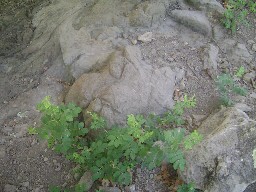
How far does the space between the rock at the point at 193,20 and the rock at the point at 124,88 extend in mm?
923

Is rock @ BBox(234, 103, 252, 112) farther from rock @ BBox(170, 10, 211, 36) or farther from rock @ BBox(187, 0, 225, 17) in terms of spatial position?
rock @ BBox(187, 0, 225, 17)

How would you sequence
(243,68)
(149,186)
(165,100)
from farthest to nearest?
(243,68)
(165,100)
(149,186)

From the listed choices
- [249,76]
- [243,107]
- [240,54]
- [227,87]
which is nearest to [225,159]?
[243,107]

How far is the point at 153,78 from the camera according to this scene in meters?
3.82

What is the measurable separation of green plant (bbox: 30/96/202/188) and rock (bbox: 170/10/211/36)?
1516 mm

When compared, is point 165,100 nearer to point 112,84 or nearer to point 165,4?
point 112,84

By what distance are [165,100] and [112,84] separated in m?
0.61

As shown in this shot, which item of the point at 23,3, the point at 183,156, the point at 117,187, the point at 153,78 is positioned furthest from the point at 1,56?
the point at 183,156

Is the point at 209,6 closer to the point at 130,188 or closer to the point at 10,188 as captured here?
the point at 130,188

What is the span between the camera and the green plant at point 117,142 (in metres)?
2.88

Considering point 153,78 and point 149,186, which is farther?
point 153,78

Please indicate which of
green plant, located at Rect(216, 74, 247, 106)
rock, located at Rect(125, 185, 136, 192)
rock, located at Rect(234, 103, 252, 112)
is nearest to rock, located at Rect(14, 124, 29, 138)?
rock, located at Rect(125, 185, 136, 192)

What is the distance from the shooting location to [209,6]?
4711 mm

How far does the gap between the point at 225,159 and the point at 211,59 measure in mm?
1709
